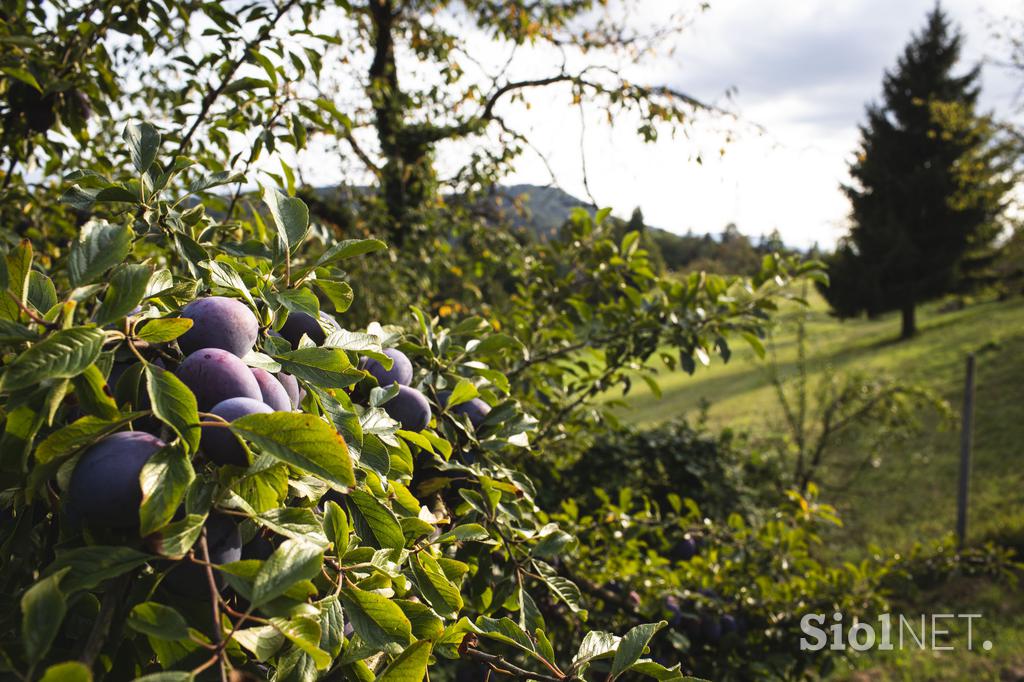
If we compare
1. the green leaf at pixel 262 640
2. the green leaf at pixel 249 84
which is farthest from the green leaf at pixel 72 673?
the green leaf at pixel 249 84

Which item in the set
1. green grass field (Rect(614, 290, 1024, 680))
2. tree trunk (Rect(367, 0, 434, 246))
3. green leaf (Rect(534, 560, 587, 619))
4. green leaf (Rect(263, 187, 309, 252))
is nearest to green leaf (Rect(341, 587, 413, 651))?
green leaf (Rect(263, 187, 309, 252))

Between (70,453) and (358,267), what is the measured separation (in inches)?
135

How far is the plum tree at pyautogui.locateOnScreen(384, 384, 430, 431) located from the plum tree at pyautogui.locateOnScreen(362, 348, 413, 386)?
25mm

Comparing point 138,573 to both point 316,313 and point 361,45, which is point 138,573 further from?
point 361,45

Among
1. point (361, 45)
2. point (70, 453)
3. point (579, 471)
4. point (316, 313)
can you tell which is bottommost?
point (579, 471)

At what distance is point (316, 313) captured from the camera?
30.0 inches

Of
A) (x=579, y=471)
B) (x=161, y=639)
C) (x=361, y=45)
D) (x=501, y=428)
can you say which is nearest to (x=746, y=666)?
(x=501, y=428)

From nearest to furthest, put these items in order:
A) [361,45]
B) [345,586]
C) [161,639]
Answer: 1. [161,639]
2. [345,586]
3. [361,45]

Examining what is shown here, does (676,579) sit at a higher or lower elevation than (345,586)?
lower

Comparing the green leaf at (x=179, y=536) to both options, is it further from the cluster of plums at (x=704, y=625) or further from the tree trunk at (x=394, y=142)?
the tree trunk at (x=394, y=142)

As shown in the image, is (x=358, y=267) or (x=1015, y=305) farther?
(x=1015, y=305)

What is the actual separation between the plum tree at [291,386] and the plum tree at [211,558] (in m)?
0.18

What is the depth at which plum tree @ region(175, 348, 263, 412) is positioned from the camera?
591mm

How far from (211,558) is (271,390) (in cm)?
17
